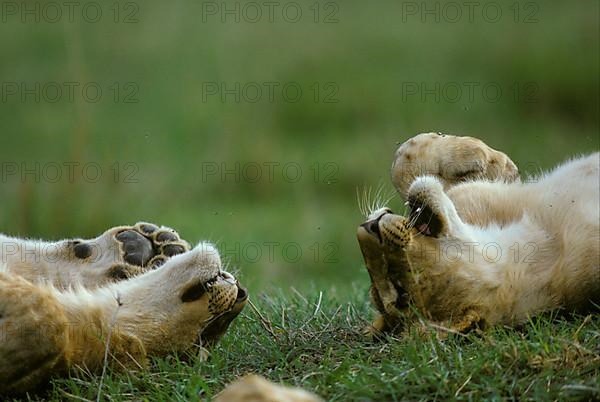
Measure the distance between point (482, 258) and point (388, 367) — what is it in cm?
57

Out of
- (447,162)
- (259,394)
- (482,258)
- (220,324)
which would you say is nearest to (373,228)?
(482,258)

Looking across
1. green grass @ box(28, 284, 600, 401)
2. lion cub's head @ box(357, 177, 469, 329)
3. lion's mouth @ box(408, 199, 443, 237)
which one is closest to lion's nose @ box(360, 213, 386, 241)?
lion cub's head @ box(357, 177, 469, 329)

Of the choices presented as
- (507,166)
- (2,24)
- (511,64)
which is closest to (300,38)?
(511,64)

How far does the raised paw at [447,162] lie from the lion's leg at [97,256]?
0.85 meters

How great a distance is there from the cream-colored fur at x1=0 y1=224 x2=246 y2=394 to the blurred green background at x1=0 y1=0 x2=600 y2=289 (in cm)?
330

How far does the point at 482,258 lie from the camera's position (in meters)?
3.83

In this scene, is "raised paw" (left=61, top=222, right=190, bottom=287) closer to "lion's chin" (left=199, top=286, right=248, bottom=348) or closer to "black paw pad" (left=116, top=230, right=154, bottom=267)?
"black paw pad" (left=116, top=230, right=154, bottom=267)

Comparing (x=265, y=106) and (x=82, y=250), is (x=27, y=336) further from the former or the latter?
(x=265, y=106)

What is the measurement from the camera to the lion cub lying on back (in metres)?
3.71

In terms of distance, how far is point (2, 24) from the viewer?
39.8 ft

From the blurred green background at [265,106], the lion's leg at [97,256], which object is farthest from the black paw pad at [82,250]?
the blurred green background at [265,106]

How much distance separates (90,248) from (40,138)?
6171mm

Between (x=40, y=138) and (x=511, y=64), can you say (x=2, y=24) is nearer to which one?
(x=40, y=138)

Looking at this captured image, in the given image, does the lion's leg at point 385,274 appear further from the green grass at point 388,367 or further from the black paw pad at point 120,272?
the black paw pad at point 120,272
